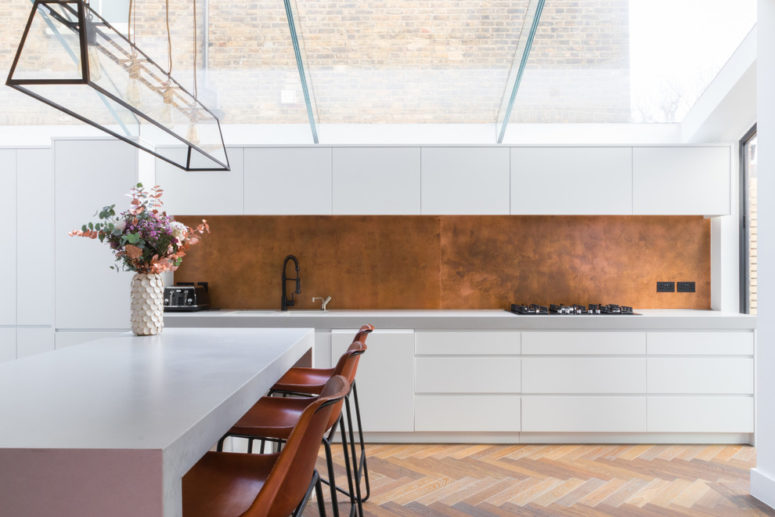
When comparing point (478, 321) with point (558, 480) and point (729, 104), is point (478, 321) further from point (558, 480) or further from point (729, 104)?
point (729, 104)

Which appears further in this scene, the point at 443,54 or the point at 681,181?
the point at 681,181

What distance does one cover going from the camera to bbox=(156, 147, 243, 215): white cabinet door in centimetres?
398

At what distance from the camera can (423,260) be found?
14.3 ft

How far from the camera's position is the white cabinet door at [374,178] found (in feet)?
A: 13.1

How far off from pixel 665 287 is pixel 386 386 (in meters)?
2.43

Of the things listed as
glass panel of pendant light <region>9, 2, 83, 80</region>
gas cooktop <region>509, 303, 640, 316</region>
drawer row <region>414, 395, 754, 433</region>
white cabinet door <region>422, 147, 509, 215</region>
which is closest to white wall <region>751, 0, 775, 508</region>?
drawer row <region>414, 395, 754, 433</region>

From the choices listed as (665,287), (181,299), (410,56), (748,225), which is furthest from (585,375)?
(181,299)

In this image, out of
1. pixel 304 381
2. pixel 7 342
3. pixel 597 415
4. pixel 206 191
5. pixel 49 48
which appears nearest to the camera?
pixel 49 48

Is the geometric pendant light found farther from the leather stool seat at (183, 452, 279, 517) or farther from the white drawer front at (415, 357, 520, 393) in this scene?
the white drawer front at (415, 357, 520, 393)

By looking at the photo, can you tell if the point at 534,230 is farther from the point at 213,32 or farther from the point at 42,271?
the point at 42,271

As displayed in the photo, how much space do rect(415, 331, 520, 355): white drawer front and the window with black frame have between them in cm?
193

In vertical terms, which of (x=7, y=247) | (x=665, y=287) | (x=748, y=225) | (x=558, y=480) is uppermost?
(x=748, y=225)

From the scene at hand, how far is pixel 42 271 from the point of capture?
3.88 metres

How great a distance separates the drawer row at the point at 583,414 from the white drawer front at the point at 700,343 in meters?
0.32
